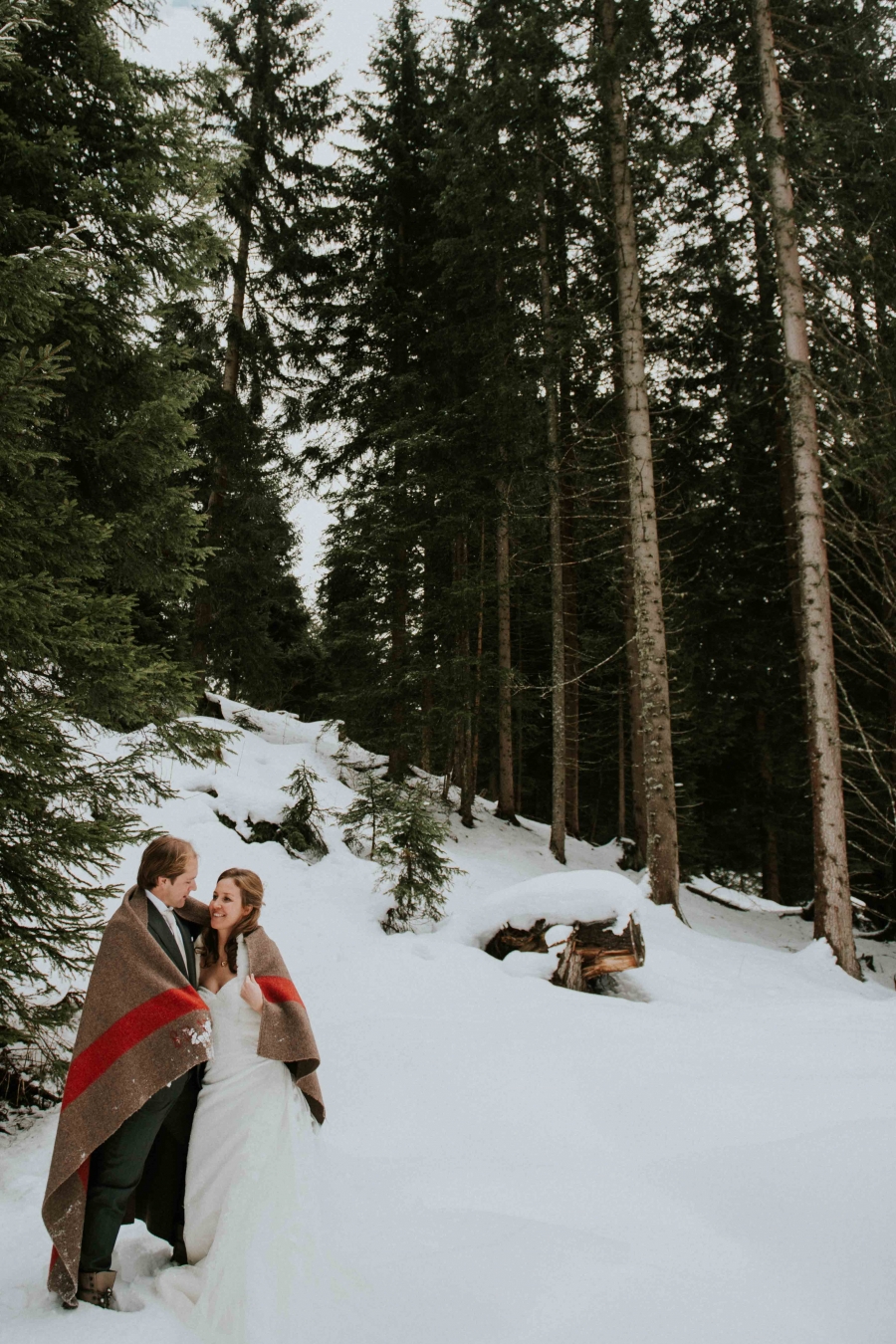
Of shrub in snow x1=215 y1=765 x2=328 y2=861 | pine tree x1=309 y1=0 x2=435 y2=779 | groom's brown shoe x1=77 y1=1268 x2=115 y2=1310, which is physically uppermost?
pine tree x1=309 y1=0 x2=435 y2=779

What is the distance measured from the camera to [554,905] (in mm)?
7043

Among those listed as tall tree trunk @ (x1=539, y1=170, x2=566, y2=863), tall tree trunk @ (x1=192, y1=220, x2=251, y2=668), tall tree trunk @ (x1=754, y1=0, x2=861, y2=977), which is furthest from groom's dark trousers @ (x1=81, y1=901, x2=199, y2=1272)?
tall tree trunk @ (x1=192, y1=220, x2=251, y2=668)

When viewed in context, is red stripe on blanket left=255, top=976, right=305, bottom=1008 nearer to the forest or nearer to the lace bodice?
the lace bodice

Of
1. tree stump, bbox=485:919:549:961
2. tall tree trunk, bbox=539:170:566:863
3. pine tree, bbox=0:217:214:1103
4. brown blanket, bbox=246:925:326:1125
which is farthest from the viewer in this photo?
tall tree trunk, bbox=539:170:566:863

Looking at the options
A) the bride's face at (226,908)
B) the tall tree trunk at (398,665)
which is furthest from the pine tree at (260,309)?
the bride's face at (226,908)

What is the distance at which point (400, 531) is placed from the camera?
1272 centimetres

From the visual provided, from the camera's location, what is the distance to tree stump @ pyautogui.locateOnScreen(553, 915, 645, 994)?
6.45m

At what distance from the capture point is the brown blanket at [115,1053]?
8.25ft

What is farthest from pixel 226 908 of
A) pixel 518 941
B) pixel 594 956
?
pixel 518 941

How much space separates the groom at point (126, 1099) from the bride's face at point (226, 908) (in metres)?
0.23

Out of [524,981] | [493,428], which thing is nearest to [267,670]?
[493,428]

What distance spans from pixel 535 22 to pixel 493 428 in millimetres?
5689

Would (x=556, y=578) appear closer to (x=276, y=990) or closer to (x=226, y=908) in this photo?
(x=226, y=908)

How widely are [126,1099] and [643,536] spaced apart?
8.96 meters
